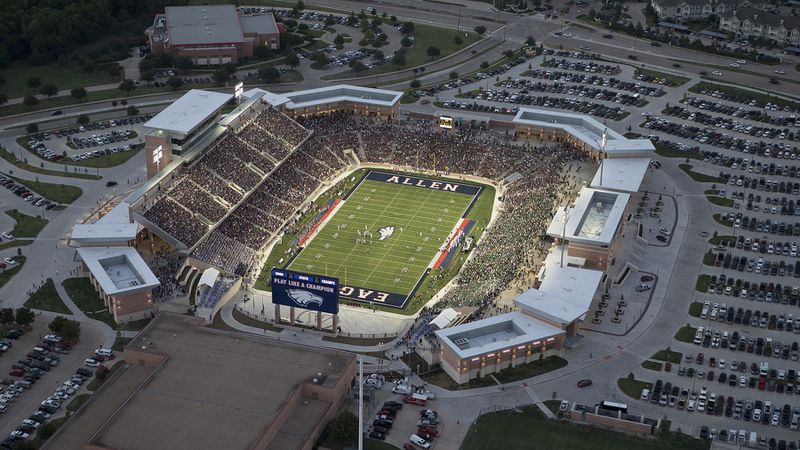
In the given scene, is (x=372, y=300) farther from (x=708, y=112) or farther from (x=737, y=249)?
(x=708, y=112)

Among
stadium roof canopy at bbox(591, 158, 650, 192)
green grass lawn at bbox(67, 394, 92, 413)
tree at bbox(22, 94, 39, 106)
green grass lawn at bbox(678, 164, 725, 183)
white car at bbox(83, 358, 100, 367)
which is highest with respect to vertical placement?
stadium roof canopy at bbox(591, 158, 650, 192)

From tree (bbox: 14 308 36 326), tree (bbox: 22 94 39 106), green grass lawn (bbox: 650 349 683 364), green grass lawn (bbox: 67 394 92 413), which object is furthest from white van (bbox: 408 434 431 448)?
tree (bbox: 22 94 39 106)

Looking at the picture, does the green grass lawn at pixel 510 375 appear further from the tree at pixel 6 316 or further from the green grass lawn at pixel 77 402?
the tree at pixel 6 316

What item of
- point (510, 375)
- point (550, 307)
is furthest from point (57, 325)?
point (550, 307)

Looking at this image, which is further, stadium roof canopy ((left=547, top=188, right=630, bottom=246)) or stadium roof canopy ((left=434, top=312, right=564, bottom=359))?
stadium roof canopy ((left=547, top=188, right=630, bottom=246))

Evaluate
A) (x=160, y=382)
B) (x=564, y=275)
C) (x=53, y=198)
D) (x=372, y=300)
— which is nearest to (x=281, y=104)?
(x=53, y=198)

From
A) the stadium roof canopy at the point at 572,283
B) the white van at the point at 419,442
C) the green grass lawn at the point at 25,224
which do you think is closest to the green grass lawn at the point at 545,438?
the white van at the point at 419,442

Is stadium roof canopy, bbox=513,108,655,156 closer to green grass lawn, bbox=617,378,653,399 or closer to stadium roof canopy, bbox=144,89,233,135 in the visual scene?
stadium roof canopy, bbox=144,89,233,135
